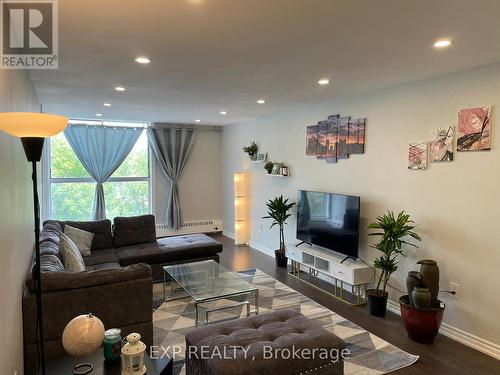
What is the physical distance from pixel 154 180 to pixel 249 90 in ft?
13.5

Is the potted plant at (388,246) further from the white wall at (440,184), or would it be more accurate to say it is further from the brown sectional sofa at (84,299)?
the brown sectional sofa at (84,299)

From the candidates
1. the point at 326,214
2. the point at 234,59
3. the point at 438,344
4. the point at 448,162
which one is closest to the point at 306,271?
the point at 326,214

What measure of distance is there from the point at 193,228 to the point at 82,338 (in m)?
5.87

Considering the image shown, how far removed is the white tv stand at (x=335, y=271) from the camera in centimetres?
386

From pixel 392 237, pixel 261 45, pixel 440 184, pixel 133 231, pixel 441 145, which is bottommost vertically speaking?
pixel 133 231

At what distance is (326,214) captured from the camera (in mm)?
4422

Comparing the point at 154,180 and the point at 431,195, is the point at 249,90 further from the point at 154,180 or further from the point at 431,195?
the point at 154,180

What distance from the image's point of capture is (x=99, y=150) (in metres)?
6.71

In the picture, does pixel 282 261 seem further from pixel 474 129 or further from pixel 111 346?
pixel 111 346

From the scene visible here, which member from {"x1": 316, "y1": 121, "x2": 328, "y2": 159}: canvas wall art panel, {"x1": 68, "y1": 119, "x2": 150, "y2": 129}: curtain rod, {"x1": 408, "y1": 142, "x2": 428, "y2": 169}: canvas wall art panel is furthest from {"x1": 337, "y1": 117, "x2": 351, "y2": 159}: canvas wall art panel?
{"x1": 68, "y1": 119, "x2": 150, "y2": 129}: curtain rod

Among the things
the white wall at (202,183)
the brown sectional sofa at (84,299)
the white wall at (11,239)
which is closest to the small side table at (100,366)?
the white wall at (11,239)

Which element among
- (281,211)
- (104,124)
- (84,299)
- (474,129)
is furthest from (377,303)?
(104,124)

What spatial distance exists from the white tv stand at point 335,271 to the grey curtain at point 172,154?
130 inches

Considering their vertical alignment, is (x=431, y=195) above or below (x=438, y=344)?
above
